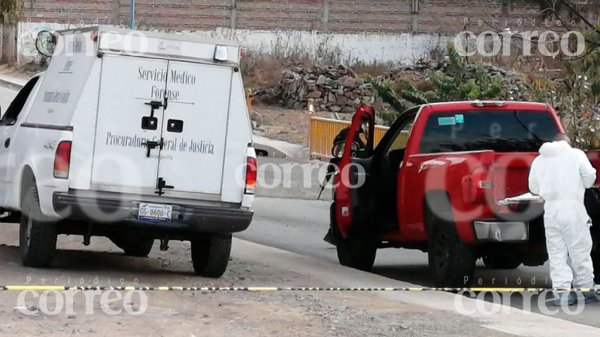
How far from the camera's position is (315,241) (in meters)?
17.2

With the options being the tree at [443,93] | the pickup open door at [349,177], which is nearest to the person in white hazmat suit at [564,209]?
the pickup open door at [349,177]

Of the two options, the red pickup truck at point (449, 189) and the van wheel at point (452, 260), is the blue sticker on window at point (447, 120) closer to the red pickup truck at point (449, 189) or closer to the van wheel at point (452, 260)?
the red pickup truck at point (449, 189)

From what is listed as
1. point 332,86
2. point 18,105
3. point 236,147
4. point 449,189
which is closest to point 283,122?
point 332,86

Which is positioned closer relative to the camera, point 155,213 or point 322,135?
point 155,213

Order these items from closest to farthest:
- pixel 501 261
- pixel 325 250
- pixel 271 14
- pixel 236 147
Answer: pixel 236 147, pixel 501 261, pixel 325 250, pixel 271 14

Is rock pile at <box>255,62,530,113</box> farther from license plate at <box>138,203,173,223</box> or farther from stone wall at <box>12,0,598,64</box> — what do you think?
license plate at <box>138,203,173,223</box>

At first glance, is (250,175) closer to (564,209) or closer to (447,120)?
(447,120)

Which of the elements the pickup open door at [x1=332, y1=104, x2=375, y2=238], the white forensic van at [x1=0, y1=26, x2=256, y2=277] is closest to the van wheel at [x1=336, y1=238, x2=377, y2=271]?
the pickup open door at [x1=332, y1=104, x2=375, y2=238]

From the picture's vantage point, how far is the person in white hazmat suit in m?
11.0

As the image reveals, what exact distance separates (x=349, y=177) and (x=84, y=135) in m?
4.05

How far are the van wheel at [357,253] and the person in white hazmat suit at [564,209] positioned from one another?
3382mm

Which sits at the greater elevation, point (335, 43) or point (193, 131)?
point (193, 131)

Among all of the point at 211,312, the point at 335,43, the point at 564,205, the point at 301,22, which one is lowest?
the point at 335,43

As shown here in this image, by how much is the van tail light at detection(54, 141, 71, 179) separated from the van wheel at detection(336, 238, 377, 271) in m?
4.49
